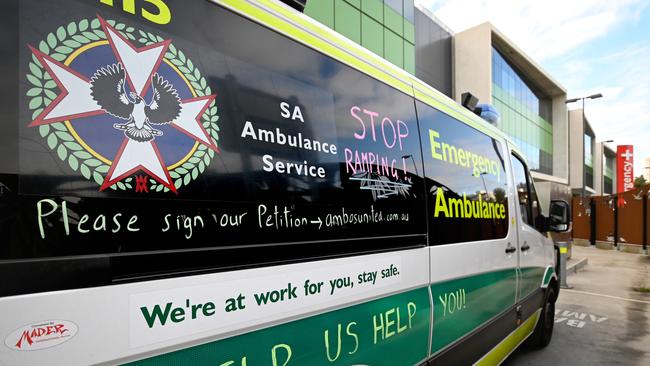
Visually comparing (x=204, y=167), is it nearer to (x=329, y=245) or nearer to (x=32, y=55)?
(x=32, y=55)

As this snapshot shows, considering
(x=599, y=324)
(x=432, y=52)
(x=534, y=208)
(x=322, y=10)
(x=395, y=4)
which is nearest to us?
(x=534, y=208)

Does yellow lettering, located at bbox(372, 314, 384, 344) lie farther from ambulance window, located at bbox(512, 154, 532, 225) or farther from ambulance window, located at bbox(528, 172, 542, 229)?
ambulance window, located at bbox(528, 172, 542, 229)

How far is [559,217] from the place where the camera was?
4.41 m

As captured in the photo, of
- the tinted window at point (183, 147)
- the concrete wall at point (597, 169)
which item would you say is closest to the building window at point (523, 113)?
the tinted window at point (183, 147)

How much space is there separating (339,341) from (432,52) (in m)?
24.4

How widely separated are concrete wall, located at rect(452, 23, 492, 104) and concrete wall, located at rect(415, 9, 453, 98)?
543mm

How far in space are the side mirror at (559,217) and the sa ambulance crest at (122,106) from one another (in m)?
4.32

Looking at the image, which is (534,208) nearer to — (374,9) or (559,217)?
(559,217)

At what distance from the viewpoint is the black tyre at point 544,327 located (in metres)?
4.67

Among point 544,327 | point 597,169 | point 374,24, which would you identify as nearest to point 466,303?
point 544,327

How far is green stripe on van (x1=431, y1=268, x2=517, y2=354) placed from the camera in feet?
7.80

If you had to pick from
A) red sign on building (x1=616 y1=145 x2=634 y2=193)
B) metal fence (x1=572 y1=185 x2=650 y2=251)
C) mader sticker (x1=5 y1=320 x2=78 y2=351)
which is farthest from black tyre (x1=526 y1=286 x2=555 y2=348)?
red sign on building (x1=616 y1=145 x2=634 y2=193)

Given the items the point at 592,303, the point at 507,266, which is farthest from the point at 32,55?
the point at 592,303

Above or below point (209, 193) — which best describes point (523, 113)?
above
